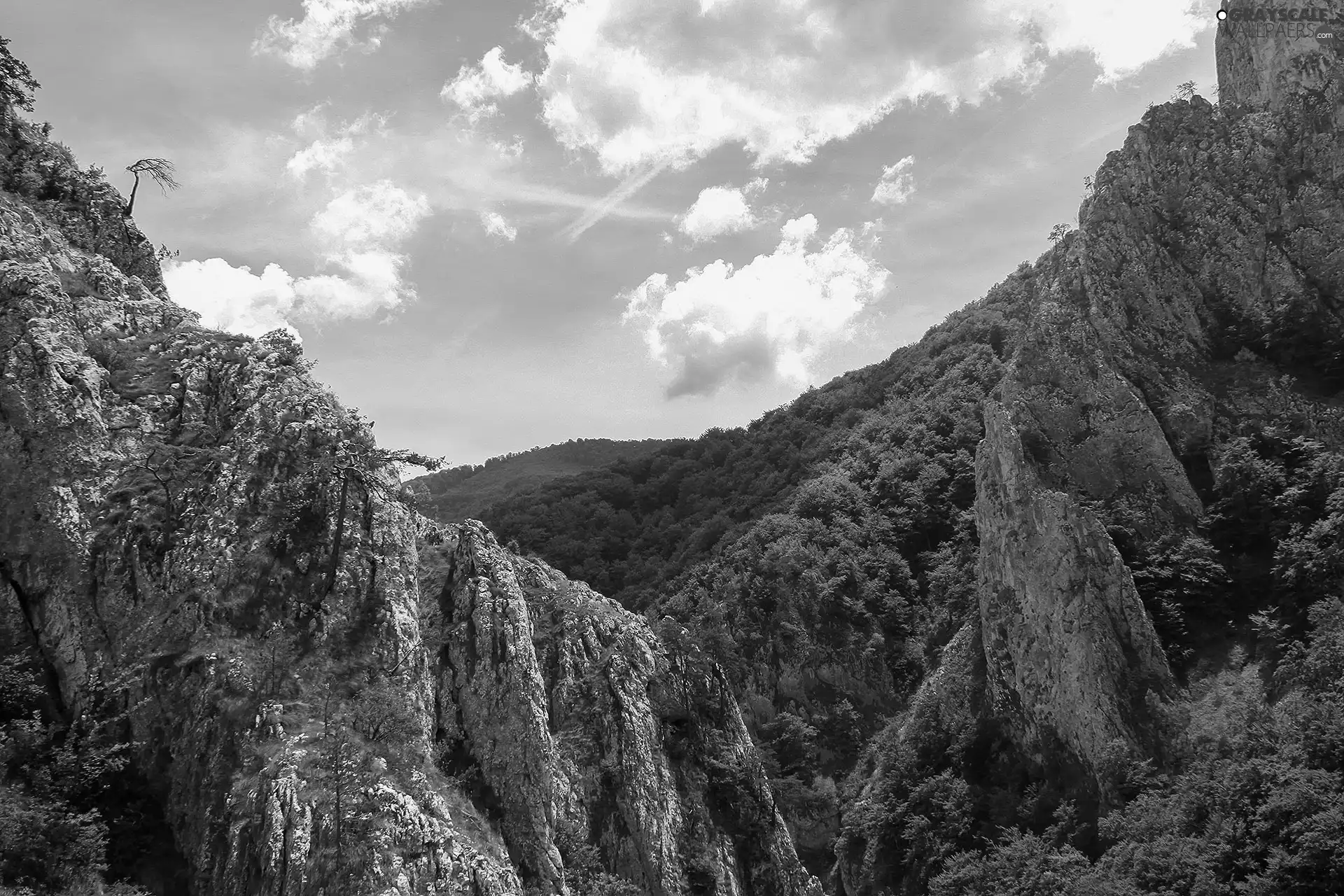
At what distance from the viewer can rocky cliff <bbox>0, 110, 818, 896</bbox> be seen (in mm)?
21844

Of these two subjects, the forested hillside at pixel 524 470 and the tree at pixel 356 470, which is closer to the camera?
the tree at pixel 356 470

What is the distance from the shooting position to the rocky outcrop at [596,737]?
27.1 metres

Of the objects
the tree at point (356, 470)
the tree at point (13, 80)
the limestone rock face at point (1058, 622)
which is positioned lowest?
the limestone rock face at point (1058, 622)

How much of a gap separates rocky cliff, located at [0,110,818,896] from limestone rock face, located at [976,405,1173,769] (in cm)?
2105

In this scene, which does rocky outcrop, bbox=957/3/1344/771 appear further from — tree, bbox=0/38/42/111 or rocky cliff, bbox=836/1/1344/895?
tree, bbox=0/38/42/111

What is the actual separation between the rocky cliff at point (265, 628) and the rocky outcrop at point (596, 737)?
0.10 metres

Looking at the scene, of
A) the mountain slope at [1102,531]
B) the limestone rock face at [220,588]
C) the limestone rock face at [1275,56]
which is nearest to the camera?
the limestone rock face at [220,588]

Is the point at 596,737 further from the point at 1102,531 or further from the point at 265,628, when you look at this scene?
the point at 1102,531

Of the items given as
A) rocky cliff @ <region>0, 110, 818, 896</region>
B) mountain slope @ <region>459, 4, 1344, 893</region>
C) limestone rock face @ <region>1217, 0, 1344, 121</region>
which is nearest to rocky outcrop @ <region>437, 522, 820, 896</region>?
rocky cliff @ <region>0, 110, 818, 896</region>

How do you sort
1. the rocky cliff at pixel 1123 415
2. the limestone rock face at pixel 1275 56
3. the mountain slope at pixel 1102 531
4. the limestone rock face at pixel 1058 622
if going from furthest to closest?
1. the limestone rock face at pixel 1275 56
2. the rocky cliff at pixel 1123 415
3. the mountain slope at pixel 1102 531
4. the limestone rock face at pixel 1058 622

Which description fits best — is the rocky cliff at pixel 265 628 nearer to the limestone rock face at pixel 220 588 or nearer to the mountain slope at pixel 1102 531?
the limestone rock face at pixel 220 588

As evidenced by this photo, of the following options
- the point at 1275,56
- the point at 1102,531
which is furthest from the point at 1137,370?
the point at 1275,56

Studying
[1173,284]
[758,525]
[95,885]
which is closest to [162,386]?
[95,885]

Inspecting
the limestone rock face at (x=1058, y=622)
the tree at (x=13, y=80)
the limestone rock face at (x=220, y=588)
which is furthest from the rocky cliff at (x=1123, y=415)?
the tree at (x=13, y=80)
